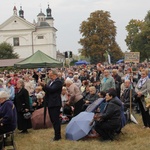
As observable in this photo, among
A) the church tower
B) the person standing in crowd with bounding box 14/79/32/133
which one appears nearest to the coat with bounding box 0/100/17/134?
the person standing in crowd with bounding box 14/79/32/133

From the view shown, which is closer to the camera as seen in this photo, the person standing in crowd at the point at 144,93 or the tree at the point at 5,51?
the person standing in crowd at the point at 144,93

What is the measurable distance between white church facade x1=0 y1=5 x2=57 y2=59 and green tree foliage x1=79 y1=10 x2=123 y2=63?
23.8 meters

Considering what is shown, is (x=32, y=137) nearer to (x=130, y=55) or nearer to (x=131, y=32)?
(x=130, y=55)

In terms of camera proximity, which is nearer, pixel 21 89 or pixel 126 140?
pixel 126 140

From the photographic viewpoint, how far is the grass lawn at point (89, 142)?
7844 mm

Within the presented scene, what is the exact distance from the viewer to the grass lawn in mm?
7844

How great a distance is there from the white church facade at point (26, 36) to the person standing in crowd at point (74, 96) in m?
75.4

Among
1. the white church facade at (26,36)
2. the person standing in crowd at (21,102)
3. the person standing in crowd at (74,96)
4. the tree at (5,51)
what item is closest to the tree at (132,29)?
the white church facade at (26,36)

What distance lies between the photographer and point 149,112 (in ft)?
31.4

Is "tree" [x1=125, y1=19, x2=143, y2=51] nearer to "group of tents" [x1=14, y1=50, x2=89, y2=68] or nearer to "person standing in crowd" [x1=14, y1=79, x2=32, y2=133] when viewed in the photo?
"group of tents" [x1=14, y1=50, x2=89, y2=68]

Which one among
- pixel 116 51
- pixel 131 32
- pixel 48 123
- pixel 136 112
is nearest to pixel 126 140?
Answer: pixel 48 123

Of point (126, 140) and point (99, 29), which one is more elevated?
point (99, 29)

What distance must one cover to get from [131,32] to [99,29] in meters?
12.0

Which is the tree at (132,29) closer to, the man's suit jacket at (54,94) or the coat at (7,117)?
the man's suit jacket at (54,94)
